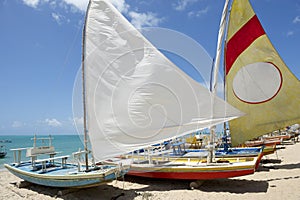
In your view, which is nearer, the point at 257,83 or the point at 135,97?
the point at 135,97

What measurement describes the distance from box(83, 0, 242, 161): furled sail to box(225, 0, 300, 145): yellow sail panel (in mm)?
4283

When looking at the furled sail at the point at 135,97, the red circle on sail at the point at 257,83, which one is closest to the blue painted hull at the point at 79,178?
the furled sail at the point at 135,97

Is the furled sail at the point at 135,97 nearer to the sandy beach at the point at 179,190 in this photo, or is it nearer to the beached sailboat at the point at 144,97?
the beached sailboat at the point at 144,97

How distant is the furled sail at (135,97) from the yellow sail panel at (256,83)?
169 inches

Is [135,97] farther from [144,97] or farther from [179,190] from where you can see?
[179,190]

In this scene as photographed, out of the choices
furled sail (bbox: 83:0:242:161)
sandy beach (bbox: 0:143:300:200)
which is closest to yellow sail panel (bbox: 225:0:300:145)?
sandy beach (bbox: 0:143:300:200)

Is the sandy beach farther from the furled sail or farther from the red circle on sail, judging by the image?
the red circle on sail

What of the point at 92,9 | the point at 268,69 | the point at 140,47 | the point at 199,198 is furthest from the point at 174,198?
the point at 268,69

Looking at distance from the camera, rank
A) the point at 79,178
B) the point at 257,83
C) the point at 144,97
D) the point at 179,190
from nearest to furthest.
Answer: the point at 144,97, the point at 79,178, the point at 179,190, the point at 257,83

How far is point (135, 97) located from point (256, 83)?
20.8ft

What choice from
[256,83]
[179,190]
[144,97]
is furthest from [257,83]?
[144,97]

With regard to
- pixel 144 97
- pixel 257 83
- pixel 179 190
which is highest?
pixel 257 83

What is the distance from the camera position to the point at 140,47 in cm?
667

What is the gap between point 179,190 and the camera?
7.52 m
